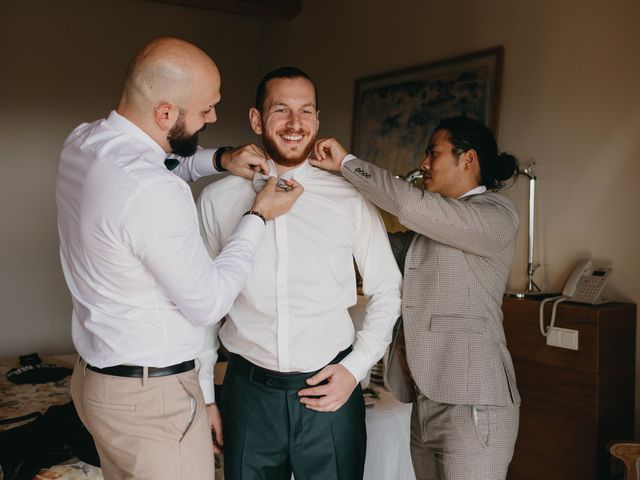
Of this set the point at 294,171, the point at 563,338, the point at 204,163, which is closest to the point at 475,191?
the point at 294,171

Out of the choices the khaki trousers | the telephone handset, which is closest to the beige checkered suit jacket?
the khaki trousers

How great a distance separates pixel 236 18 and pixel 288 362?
4.49m

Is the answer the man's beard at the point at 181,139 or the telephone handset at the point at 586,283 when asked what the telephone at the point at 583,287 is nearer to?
the telephone handset at the point at 586,283

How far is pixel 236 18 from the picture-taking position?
213 inches

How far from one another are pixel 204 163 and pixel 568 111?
1.91m

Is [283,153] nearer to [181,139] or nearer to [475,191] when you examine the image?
[181,139]

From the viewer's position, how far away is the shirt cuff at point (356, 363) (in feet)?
5.24

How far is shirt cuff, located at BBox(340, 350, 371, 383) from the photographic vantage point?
1.60 m

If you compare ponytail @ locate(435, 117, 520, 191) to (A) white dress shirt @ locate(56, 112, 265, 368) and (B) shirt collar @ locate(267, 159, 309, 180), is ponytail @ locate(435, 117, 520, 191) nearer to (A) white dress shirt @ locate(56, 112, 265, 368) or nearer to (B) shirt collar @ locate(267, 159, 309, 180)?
(B) shirt collar @ locate(267, 159, 309, 180)

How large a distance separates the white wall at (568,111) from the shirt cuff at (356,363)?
1.67 m

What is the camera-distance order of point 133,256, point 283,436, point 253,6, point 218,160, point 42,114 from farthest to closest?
point 253,6 → point 42,114 → point 218,160 → point 283,436 → point 133,256

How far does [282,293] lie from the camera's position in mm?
1603

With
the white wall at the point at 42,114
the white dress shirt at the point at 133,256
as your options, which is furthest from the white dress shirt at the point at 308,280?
the white wall at the point at 42,114

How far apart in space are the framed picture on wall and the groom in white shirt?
1.86 m
